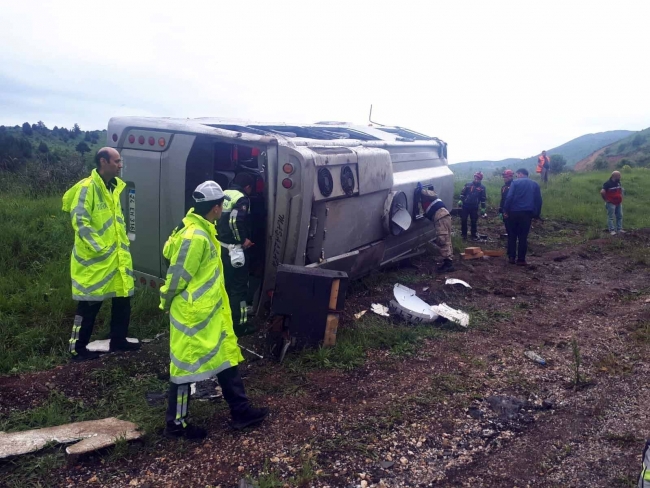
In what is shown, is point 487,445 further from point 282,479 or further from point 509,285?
point 509,285

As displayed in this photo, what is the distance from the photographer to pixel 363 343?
472cm

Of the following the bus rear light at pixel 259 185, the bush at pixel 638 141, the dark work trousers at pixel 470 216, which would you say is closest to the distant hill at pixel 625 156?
the bush at pixel 638 141

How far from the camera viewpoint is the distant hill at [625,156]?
31.1 m

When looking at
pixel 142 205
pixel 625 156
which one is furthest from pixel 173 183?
pixel 625 156

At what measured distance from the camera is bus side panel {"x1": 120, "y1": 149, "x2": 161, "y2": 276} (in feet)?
16.4

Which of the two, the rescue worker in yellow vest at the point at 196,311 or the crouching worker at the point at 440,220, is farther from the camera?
the crouching worker at the point at 440,220

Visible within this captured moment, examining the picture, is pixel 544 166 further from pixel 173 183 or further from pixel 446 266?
pixel 173 183

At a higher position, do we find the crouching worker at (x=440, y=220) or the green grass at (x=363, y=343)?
the crouching worker at (x=440, y=220)

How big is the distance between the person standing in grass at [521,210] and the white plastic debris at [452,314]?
3245 mm

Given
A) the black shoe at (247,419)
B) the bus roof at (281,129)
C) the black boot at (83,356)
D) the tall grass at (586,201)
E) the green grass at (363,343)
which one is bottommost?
the black boot at (83,356)

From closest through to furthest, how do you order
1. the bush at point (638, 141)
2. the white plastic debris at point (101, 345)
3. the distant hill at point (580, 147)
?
the white plastic debris at point (101, 345) → the bush at point (638, 141) → the distant hill at point (580, 147)

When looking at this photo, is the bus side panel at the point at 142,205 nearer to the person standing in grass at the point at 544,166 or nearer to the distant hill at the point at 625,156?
the person standing in grass at the point at 544,166

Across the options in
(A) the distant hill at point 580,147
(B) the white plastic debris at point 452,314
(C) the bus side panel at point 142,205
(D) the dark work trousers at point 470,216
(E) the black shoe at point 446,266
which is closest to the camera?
(C) the bus side panel at point 142,205

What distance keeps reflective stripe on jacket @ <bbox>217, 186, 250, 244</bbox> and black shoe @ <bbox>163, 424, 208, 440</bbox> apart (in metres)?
1.62
